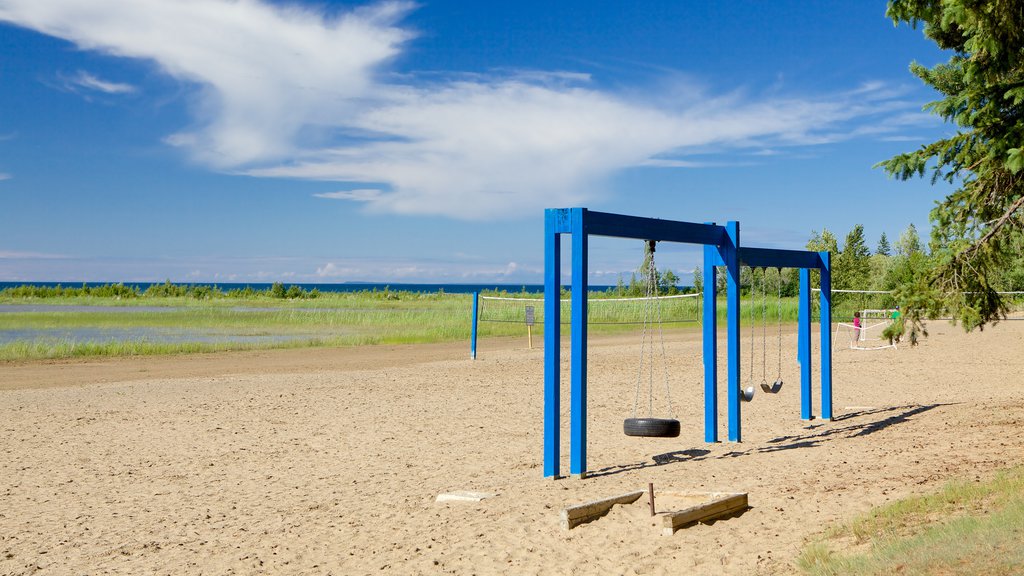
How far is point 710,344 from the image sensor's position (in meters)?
8.84

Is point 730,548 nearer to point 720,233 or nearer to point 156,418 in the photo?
point 720,233

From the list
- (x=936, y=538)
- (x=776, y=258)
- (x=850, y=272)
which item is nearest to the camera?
(x=936, y=538)

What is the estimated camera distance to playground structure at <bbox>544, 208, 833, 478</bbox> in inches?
289

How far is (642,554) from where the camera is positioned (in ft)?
17.3

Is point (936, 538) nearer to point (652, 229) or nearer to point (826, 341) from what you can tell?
point (652, 229)

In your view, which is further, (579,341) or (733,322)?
(733,322)

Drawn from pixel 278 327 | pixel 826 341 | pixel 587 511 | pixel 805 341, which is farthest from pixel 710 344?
pixel 278 327

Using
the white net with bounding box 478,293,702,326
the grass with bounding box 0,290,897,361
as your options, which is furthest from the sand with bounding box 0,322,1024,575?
the white net with bounding box 478,293,702,326

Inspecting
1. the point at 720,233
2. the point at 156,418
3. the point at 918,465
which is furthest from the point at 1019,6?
the point at 156,418

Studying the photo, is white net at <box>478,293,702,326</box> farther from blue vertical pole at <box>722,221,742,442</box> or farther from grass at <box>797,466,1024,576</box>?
grass at <box>797,466,1024,576</box>

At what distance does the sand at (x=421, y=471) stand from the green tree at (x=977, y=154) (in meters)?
1.59

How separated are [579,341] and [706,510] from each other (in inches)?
82.7

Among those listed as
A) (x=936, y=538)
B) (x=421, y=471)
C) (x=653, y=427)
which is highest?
(x=653, y=427)

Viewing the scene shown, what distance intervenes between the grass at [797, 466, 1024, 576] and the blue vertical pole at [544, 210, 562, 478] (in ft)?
8.98
